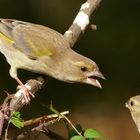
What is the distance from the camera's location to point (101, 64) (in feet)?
26.0

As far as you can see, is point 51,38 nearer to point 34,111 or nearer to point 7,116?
point 7,116

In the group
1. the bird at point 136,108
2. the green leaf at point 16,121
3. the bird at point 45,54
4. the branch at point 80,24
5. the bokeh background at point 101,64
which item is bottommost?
the bokeh background at point 101,64

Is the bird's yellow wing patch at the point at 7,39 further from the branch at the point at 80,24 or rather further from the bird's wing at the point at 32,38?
the branch at the point at 80,24

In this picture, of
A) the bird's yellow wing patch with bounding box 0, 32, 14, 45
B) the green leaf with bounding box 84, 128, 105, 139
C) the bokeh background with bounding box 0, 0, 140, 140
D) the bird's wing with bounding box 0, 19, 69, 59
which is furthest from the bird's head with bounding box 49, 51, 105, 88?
the bokeh background with bounding box 0, 0, 140, 140

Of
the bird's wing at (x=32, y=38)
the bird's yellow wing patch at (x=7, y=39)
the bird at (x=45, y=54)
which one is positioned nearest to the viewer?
the bird at (x=45, y=54)

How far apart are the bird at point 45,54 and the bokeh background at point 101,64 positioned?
2.92 metres

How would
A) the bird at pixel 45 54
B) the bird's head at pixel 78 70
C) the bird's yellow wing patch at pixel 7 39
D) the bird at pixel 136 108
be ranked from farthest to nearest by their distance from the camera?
the bird's yellow wing patch at pixel 7 39 → the bird at pixel 45 54 → the bird's head at pixel 78 70 → the bird at pixel 136 108

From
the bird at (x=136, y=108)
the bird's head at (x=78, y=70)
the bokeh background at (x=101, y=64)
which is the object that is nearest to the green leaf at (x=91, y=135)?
the bird at (x=136, y=108)

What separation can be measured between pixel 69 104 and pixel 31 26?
131 inches

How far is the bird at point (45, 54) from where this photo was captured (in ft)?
12.6

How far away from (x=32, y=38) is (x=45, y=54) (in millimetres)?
150

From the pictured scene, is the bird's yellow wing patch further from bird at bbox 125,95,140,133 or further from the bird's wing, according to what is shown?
bird at bbox 125,95,140,133

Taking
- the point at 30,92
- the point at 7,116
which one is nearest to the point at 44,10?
the point at 30,92

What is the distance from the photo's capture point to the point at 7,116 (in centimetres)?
260
